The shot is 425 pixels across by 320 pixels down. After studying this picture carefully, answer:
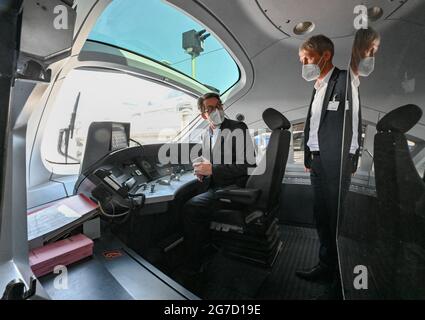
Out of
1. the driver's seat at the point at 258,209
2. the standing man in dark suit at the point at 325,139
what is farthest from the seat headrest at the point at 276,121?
the standing man in dark suit at the point at 325,139

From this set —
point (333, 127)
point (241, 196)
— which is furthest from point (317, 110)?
point (241, 196)

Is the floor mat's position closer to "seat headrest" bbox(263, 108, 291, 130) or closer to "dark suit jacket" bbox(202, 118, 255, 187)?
"dark suit jacket" bbox(202, 118, 255, 187)

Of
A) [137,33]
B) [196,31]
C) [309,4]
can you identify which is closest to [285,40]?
[309,4]

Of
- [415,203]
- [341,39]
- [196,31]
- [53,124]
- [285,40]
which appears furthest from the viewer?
[196,31]

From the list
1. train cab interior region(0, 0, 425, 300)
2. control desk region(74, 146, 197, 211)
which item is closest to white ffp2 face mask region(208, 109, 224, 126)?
train cab interior region(0, 0, 425, 300)

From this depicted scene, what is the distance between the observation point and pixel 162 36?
2.20 m

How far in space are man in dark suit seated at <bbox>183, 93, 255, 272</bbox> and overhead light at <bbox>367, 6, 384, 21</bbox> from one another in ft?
3.68

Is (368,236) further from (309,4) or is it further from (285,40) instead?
(285,40)

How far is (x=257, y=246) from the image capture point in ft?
5.07

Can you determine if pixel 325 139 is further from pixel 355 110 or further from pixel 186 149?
pixel 186 149

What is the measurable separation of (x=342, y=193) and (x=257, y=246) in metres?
0.78

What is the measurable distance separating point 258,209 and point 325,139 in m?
0.65

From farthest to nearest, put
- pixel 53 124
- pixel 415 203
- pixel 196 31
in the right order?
pixel 196 31, pixel 53 124, pixel 415 203

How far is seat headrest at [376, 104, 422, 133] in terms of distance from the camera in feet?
1.93
